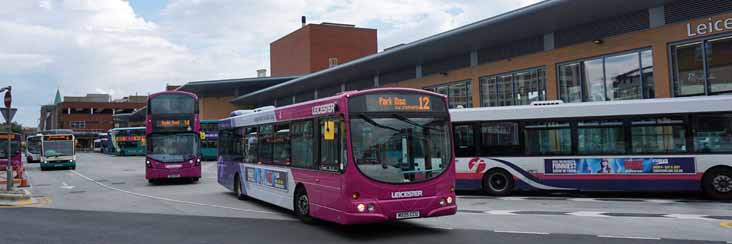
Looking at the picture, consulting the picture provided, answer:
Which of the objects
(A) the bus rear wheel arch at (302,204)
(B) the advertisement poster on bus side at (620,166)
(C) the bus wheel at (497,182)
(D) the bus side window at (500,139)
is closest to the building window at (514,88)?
(D) the bus side window at (500,139)

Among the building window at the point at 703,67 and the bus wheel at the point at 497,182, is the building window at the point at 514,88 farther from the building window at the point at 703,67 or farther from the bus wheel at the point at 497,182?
the bus wheel at the point at 497,182

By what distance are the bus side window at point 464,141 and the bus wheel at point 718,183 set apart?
19.8 ft

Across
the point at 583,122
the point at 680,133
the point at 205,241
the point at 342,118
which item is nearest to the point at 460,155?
the point at 583,122

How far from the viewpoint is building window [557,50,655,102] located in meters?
19.7

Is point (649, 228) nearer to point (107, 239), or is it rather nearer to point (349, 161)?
Result: point (349, 161)

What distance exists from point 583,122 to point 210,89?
149ft

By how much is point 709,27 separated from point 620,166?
20.3 ft

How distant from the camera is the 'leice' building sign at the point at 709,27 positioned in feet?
55.8

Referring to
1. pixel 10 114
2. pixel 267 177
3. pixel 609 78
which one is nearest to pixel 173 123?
pixel 10 114

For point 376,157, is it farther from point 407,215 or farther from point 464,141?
point 464,141

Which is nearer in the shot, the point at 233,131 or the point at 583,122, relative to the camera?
the point at 583,122

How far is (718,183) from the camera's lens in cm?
1405

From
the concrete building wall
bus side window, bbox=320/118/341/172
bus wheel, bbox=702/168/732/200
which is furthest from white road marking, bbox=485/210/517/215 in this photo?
the concrete building wall

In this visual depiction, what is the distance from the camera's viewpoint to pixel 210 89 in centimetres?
5534
